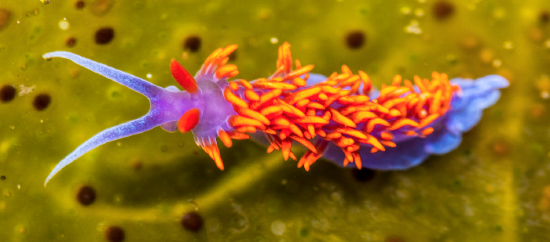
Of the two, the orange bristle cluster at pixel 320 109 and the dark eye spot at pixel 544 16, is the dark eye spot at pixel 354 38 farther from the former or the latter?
the dark eye spot at pixel 544 16

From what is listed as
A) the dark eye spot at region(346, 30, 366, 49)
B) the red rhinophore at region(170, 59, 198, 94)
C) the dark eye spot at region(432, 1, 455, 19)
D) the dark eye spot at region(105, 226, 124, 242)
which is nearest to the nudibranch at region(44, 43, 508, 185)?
the red rhinophore at region(170, 59, 198, 94)

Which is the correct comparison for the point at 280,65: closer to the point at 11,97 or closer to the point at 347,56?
the point at 347,56

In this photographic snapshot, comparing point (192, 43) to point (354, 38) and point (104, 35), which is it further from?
point (354, 38)

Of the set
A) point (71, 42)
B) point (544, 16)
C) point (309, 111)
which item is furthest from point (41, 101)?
point (544, 16)

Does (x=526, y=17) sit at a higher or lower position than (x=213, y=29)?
higher

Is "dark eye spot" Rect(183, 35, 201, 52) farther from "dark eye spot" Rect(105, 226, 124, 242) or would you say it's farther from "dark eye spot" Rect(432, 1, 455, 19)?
"dark eye spot" Rect(432, 1, 455, 19)

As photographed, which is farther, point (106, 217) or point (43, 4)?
point (43, 4)

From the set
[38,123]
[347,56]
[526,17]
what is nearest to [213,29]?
[347,56]
